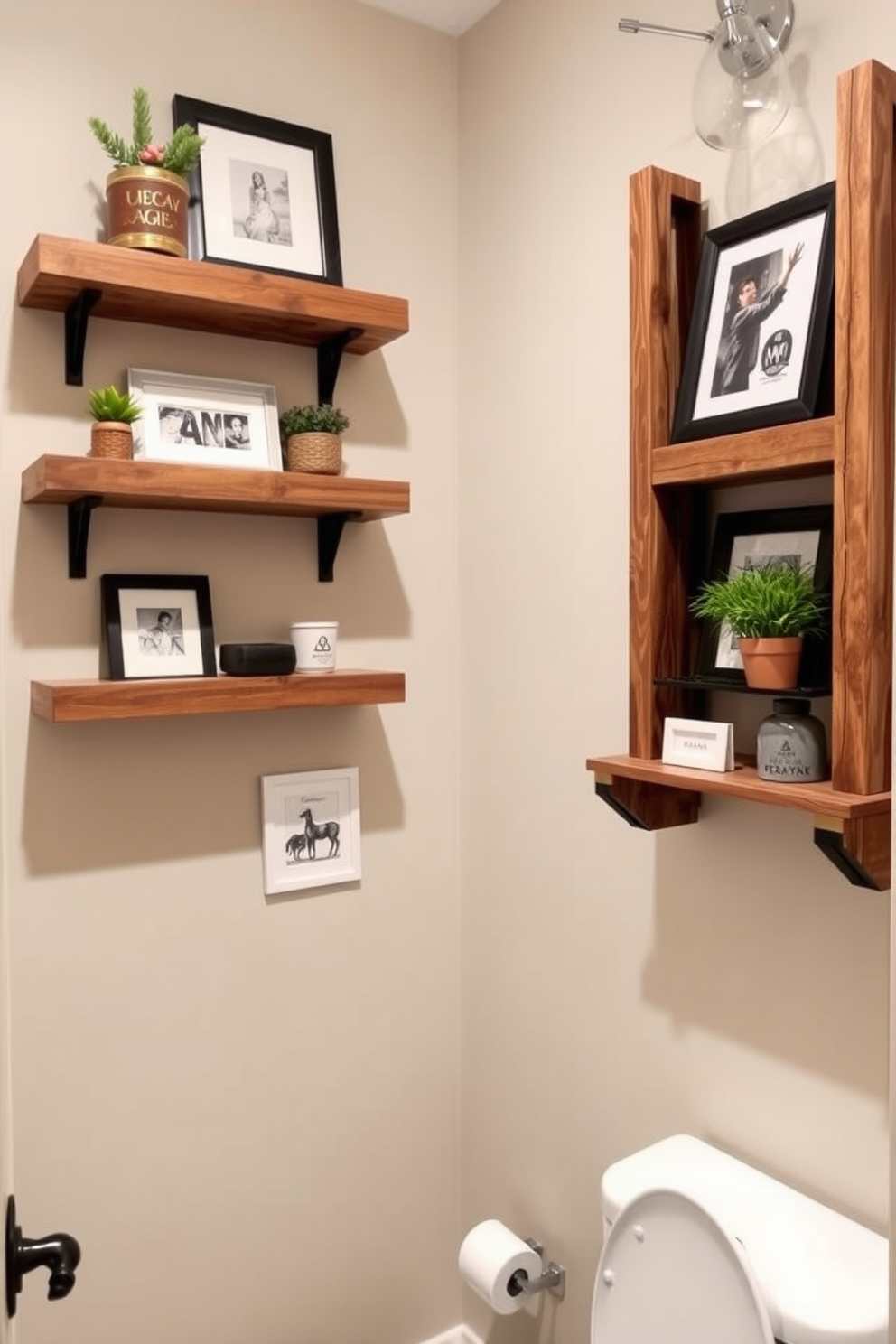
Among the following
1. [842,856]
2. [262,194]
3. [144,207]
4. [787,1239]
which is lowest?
[787,1239]

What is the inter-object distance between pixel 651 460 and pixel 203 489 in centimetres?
68

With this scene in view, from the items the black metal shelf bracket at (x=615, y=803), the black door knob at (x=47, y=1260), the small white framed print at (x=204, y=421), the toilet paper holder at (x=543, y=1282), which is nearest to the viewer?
the black door knob at (x=47, y=1260)

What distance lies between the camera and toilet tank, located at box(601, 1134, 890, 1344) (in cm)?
117

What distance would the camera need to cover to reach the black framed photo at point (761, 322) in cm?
131

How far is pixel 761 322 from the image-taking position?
4.53ft

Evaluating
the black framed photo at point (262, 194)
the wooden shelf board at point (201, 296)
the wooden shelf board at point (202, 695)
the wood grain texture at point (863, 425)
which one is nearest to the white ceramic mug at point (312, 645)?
the wooden shelf board at point (202, 695)

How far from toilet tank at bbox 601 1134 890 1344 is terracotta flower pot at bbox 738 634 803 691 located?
0.63 m

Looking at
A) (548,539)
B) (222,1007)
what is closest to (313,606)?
(548,539)

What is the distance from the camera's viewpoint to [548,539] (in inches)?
74.4

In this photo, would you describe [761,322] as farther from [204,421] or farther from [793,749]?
[204,421]

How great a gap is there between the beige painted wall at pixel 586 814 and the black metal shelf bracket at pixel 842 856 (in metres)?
0.13

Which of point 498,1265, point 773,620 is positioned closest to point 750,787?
point 773,620

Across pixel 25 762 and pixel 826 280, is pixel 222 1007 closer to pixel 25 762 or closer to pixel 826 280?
pixel 25 762

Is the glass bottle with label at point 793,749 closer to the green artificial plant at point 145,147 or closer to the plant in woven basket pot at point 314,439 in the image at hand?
the plant in woven basket pot at point 314,439
